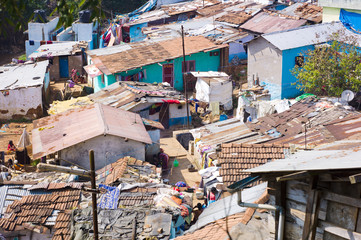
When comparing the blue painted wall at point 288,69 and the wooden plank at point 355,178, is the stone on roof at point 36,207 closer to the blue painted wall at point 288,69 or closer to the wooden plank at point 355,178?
the wooden plank at point 355,178

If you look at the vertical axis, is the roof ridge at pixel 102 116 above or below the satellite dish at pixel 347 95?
below

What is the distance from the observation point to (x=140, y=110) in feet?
78.4

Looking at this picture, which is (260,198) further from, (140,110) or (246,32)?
(246,32)

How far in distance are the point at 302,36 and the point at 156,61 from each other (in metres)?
9.05

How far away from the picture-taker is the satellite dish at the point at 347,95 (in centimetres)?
1902

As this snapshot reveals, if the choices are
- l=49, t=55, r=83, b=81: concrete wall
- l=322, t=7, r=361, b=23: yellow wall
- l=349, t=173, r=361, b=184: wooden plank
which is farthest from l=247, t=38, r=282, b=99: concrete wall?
l=349, t=173, r=361, b=184: wooden plank

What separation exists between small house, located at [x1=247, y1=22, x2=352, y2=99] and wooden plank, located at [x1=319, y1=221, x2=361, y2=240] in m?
18.6

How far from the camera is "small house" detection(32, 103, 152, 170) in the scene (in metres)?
17.5

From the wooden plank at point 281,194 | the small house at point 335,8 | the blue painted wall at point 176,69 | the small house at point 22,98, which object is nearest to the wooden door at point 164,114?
the blue painted wall at point 176,69

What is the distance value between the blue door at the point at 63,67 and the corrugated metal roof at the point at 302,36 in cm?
1705

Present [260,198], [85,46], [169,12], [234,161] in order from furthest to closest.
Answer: [169,12], [85,46], [234,161], [260,198]

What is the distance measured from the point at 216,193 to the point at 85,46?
25766mm

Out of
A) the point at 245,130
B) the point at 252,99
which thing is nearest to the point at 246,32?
the point at 252,99

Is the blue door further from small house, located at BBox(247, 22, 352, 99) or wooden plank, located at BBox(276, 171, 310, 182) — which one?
wooden plank, located at BBox(276, 171, 310, 182)
